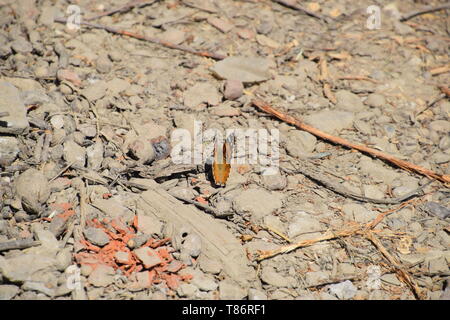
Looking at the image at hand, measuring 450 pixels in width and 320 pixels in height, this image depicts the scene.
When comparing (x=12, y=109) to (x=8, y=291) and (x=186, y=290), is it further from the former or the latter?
(x=186, y=290)

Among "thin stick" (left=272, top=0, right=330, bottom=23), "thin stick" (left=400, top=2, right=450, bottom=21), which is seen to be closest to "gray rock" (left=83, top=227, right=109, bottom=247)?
"thin stick" (left=272, top=0, right=330, bottom=23)

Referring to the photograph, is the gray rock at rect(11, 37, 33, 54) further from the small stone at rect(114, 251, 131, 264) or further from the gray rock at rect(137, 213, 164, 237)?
the small stone at rect(114, 251, 131, 264)

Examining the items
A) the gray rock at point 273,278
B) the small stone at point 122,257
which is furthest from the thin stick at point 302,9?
the small stone at point 122,257

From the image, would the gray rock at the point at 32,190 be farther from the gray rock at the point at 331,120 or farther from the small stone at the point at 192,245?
the gray rock at the point at 331,120

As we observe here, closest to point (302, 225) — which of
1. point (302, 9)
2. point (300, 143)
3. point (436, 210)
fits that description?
point (300, 143)

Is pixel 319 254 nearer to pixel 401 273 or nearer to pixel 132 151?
pixel 401 273

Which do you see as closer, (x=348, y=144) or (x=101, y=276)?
(x=101, y=276)

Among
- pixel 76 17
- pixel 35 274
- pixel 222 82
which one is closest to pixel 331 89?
pixel 222 82
